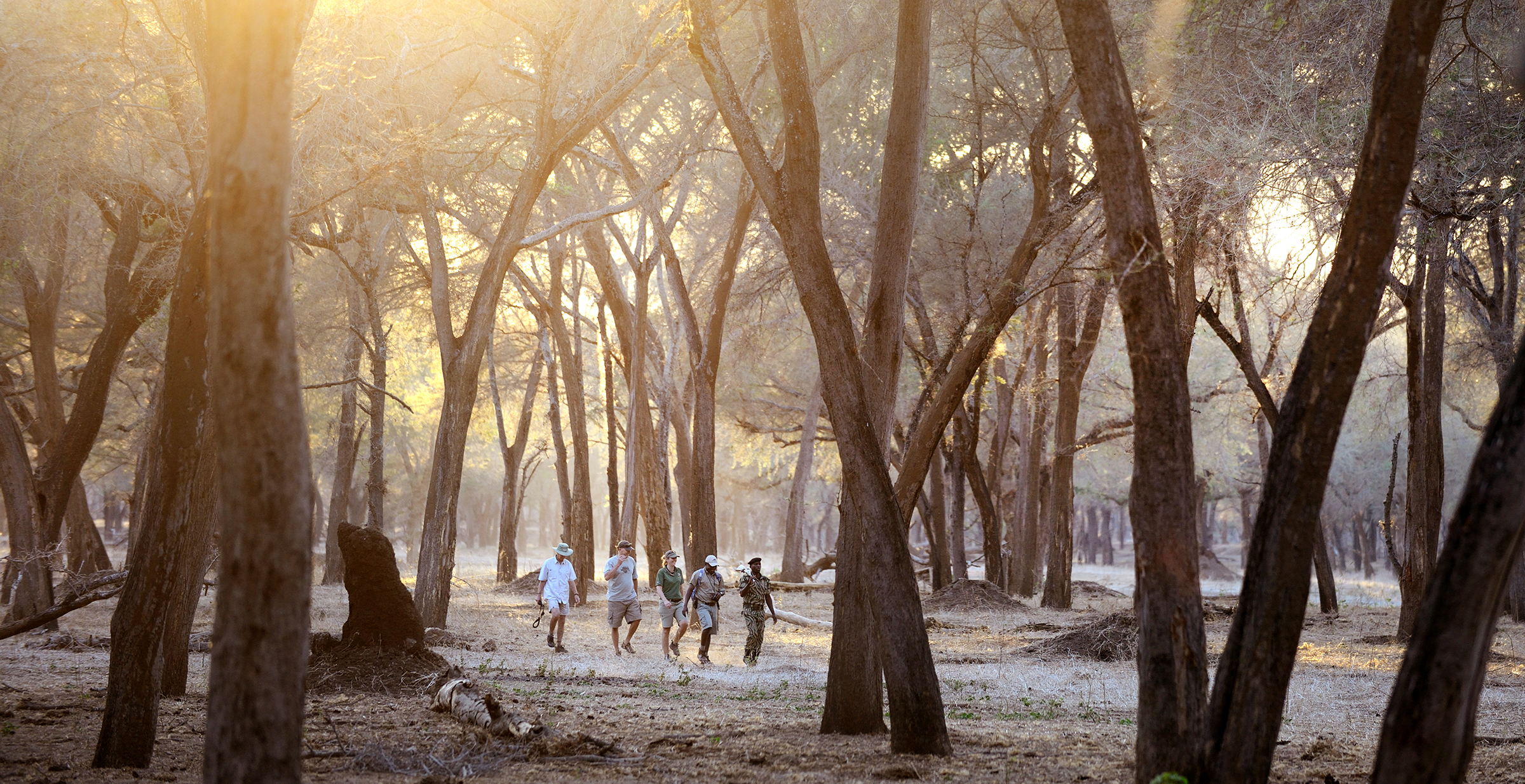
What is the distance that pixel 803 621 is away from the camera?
1717 cm

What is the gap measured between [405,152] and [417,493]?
2585 cm

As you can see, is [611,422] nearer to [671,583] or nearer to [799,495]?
[799,495]

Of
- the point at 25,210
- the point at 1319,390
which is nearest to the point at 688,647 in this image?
the point at 25,210

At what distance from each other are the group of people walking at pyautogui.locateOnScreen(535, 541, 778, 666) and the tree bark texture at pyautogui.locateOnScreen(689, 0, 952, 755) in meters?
6.08

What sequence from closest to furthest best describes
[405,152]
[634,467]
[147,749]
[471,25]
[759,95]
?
[147,749], [405,152], [471,25], [759,95], [634,467]

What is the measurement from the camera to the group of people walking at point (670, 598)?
1312 centimetres

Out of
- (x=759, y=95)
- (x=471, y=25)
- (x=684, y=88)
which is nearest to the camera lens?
(x=471, y=25)

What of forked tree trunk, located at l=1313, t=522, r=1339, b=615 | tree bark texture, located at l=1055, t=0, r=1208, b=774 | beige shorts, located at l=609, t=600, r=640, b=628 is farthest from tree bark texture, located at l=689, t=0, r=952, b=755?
forked tree trunk, located at l=1313, t=522, r=1339, b=615

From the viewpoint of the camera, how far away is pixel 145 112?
11.9 metres

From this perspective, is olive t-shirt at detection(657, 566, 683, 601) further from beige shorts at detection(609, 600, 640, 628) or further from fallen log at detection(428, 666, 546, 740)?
fallen log at detection(428, 666, 546, 740)

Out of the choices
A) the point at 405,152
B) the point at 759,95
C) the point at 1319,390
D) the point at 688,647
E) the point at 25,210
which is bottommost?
the point at 688,647

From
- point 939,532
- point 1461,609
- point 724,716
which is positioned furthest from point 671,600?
point 1461,609

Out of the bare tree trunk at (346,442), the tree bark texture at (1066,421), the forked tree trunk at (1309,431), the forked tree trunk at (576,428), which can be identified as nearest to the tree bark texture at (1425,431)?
the tree bark texture at (1066,421)

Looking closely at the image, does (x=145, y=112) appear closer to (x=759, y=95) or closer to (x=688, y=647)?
(x=759, y=95)
